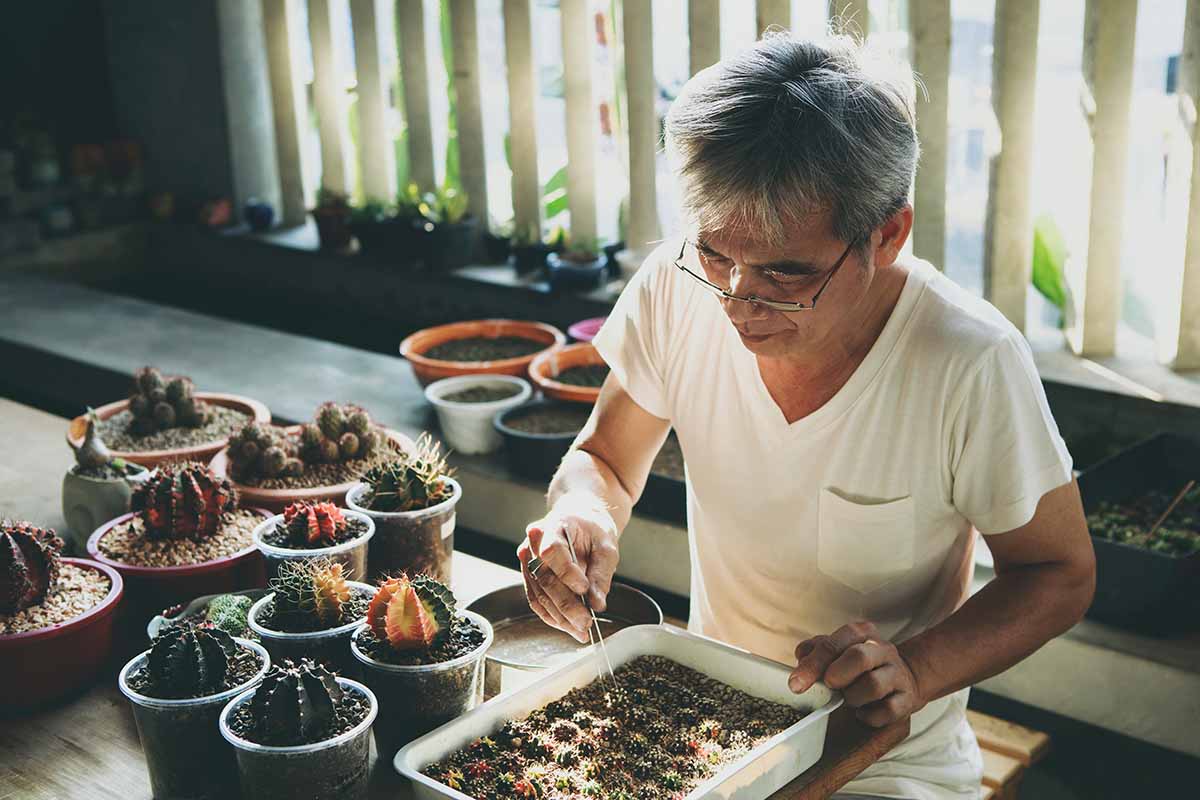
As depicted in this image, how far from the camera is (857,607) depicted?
6.47 feet

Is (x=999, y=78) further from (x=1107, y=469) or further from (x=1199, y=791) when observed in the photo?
(x=1199, y=791)

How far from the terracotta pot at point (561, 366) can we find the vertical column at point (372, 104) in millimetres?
1690

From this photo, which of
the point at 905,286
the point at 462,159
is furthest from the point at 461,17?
the point at 905,286

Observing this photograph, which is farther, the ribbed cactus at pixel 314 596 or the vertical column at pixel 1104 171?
the vertical column at pixel 1104 171

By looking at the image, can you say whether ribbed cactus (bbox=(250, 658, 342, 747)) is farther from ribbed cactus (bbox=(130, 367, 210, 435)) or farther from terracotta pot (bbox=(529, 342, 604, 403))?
terracotta pot (bbox=(529, 342, 604, 403))

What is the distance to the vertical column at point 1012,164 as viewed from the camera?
3510 millimetres

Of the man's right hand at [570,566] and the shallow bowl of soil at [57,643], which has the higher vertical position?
the man's right hand at [570,566]

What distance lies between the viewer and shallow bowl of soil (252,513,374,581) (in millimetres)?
1970

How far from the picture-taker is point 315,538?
2.01 m

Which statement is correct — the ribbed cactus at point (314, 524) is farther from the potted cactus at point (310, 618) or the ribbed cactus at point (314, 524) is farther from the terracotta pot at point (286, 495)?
the terracotta pot at point (286, 495)

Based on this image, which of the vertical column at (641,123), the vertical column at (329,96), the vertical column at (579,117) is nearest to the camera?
the vertical column at (641,123)

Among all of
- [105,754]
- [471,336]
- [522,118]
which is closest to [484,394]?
[471,336]

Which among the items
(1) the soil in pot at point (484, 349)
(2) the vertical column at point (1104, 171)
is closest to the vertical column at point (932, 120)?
(2) the vertical column at point (1104, 171)

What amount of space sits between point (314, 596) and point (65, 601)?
47 centimetres
